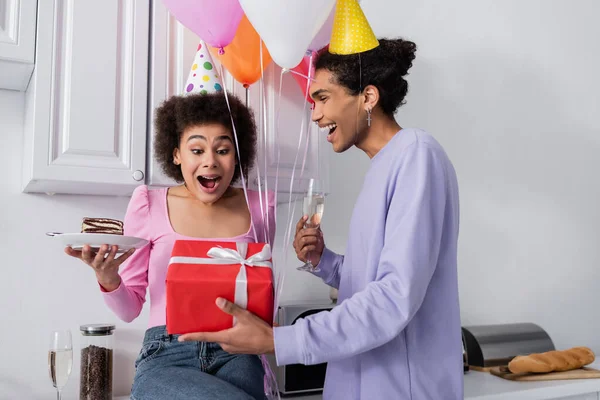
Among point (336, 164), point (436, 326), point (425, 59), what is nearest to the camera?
point (436, 326)

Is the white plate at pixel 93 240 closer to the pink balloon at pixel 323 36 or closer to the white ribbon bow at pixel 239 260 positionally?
the white ribbon bow at pixel 239 260

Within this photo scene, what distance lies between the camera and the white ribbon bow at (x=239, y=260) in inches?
40.8

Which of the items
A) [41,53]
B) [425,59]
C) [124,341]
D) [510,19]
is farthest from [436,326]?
[510,19]

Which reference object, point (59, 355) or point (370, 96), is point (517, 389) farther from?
point (59, 355)

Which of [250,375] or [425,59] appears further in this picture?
[425,59]

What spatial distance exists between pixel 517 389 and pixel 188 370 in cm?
104

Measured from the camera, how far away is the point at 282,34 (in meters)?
1.17

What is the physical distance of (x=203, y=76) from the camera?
1379 mm

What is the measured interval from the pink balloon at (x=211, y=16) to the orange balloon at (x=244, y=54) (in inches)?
4.3

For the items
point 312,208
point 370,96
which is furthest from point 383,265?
point 370,96

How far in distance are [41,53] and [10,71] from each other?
0.39 feet

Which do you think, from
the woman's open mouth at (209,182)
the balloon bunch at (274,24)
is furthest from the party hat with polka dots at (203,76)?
the woman's open mouth at (209,182)

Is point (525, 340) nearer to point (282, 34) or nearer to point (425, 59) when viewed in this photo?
point (425, 59)

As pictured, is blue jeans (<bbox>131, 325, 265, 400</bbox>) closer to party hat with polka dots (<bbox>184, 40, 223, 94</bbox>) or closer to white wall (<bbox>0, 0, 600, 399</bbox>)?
party hat with polka dots (<bbox>184, 40, 223, 94</bbox>)
